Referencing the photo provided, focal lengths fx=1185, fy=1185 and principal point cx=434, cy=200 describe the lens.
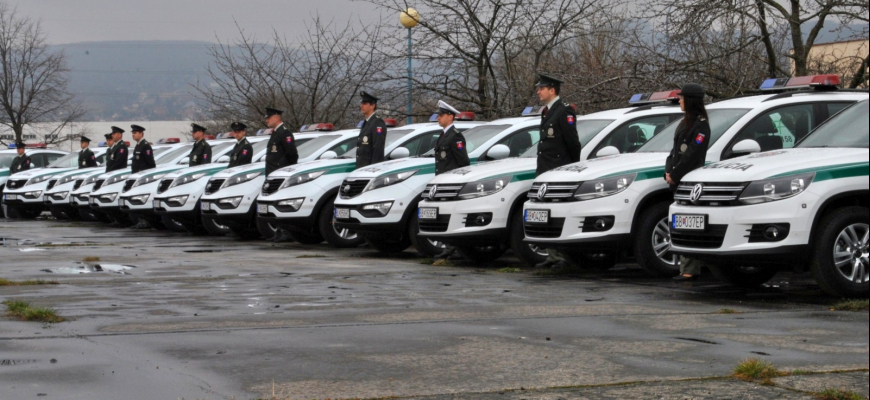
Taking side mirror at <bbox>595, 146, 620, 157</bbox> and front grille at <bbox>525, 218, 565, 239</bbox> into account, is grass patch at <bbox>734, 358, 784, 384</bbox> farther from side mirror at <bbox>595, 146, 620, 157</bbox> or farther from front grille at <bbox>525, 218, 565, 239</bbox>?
side mirror at <bbox>595, 146, 620, 157</bbox>

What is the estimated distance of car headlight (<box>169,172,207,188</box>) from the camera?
1841 centimetres

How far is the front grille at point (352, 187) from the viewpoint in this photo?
13.7 metres

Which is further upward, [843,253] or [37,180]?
[37,180]

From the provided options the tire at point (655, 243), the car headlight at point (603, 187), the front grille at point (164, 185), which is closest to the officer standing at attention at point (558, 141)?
the car headlight at point (603, 187)

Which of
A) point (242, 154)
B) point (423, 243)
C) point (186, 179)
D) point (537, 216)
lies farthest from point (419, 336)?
point (186, 179)

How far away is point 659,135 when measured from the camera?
37.0 ft

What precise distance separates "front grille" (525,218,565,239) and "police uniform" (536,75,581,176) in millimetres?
1011

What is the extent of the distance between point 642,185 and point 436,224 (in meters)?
2.60

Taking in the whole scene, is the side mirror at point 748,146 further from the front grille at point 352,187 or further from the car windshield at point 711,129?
the front grille at point 352,187

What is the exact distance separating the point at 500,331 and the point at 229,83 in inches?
942

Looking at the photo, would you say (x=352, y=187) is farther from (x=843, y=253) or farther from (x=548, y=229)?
(x=843, y=253)

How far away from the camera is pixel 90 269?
11852 mm

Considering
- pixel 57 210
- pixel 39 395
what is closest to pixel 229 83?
pixel 57 210

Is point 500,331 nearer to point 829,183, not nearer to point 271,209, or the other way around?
point 829,183
